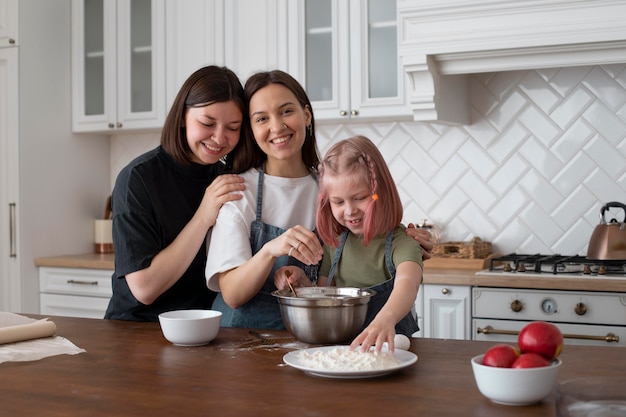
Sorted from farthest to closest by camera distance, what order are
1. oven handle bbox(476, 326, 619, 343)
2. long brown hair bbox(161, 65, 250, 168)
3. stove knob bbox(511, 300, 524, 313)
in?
stove knob bbox(511, 300, 524, 313) < oven handle bbox(476, 326, 619, 343) < long brown hair bbox(161, 65, 250, 168)

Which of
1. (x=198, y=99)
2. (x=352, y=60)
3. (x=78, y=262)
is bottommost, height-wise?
(x=78, y=262)

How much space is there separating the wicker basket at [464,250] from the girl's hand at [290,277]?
5.16 ft

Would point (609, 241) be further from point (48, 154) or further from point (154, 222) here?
point (48, 154)

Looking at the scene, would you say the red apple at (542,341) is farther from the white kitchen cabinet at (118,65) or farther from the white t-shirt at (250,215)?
the white kitchen cabinet at (118,65)

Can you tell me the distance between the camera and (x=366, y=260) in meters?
2.02

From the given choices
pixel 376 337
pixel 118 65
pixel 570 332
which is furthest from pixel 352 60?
pixel 376 337

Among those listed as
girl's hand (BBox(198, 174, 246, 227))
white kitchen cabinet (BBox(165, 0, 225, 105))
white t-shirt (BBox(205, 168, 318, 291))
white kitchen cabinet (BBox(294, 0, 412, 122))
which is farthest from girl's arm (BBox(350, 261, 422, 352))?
white kitchen cabinet (BBox(165, 0, 225, 105))

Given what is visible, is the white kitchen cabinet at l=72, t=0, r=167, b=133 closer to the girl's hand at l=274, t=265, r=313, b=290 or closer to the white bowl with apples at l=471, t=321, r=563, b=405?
the girl's hand at l=274, t=265, r=313, b=290

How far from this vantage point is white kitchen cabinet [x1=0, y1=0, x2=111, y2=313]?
397 cm

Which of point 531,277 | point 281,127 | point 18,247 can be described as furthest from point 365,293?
point 18,247

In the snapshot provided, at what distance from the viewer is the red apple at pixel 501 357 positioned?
1.30 m

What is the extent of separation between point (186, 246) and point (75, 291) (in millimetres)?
2108

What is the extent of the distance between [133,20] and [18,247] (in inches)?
50.7

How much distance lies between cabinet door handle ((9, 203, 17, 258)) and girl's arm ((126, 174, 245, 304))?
2.10 meters
